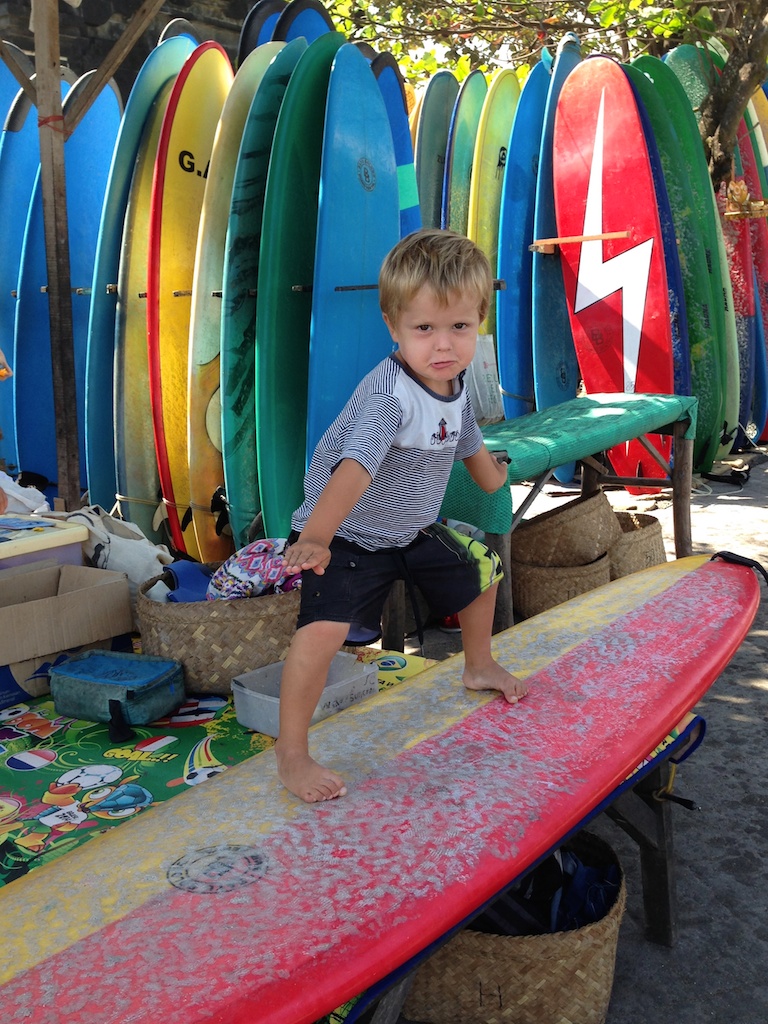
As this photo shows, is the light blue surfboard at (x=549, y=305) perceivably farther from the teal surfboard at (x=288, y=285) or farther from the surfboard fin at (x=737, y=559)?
the surfboard fin at (x=737, y=559)

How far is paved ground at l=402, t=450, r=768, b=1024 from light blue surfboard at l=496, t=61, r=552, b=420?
128 inches

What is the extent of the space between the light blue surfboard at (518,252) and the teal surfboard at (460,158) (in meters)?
0.29

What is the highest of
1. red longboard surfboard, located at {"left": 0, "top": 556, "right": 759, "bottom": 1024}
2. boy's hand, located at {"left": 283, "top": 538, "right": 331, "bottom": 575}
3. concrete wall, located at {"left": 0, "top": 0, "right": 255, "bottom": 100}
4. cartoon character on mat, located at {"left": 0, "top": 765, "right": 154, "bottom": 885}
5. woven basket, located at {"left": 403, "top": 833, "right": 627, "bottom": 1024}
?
concrete wall, located at {"left": 0, "top": 0, "right": 255, "bottom": 100}

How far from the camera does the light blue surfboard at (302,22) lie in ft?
15.8

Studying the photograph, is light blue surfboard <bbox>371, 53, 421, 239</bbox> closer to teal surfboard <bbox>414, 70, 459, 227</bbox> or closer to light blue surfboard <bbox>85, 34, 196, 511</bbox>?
light blue surfboard <bbox>85, 34, 196, 511</bbox>

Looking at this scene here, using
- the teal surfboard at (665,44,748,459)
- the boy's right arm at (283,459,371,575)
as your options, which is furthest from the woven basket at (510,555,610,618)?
the teal surfboard at (665,44,748,459)

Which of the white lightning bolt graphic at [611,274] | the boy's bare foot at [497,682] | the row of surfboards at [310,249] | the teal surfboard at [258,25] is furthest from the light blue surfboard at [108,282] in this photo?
the boy's bare foot at [497,682]

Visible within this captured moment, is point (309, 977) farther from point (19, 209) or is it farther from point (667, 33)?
point (667, 33)

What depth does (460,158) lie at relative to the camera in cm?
648

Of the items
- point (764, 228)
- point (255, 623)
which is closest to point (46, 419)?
point (255, 623)

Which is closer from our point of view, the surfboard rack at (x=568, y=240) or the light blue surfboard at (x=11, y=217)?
the light blue surfboard at (x=11, y=217)

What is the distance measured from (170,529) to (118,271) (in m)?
1.26

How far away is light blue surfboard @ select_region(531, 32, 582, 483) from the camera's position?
615cm

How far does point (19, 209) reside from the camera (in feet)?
17.4
